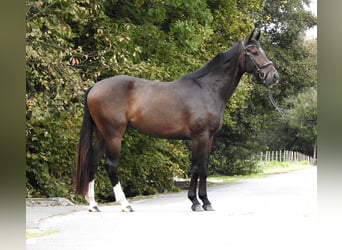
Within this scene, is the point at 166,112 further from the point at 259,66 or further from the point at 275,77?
the point at 275,77

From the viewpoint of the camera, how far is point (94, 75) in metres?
9.45

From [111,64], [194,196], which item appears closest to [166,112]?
[194,196]

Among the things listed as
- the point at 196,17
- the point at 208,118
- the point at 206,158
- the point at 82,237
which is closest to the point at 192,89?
the point at 208,118

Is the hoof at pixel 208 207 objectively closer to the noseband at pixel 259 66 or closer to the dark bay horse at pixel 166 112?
the dark bay horse at pixel 166 112

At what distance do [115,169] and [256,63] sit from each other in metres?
2.07

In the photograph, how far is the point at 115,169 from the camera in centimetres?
672

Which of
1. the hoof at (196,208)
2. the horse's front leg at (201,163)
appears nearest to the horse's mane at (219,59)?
the horse's front leg at (201,163)

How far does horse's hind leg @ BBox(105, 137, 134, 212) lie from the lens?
667cm

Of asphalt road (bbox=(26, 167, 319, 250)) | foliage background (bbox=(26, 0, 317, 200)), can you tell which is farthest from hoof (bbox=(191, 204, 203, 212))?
foliage background (bbox=(26, 0, 317, 200))

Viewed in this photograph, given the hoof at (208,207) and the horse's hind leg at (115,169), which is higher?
the horse's hind leg at (115,169)

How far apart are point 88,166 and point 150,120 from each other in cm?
94

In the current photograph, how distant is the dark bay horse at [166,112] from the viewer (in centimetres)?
665

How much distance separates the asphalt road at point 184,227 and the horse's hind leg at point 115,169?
136 millimetres
